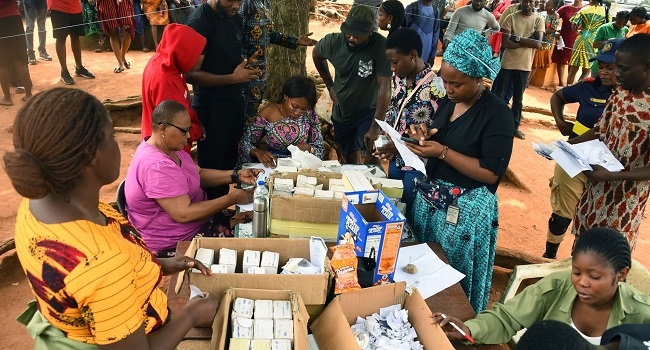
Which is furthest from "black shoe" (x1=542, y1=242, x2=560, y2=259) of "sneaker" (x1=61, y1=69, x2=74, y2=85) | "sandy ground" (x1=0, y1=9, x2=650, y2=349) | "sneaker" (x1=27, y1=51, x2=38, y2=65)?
"sneaker" (x1=27, y1=51, x2=38, y2=65)

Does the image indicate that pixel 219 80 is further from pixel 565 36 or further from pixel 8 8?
pixel 565 36

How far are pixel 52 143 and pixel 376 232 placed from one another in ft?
3.92

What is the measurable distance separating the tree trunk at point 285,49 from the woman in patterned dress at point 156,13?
4.76 metres

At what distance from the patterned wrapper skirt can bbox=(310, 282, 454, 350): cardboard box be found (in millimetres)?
736

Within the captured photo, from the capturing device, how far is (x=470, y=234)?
2.63 metres

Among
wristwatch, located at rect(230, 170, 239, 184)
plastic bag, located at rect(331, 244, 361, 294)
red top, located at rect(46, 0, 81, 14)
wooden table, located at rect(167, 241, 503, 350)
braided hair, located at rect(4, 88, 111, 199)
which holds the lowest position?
wooden table, located at rect(167, 241, 503, 350)

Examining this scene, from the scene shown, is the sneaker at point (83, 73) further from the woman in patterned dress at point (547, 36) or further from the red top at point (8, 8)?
the woman in patterned dress at point (547, 36)

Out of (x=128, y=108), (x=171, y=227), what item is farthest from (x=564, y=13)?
(x=171, y=227)

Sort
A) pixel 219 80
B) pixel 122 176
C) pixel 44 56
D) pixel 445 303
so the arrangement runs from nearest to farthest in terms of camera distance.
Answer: pixel 445 303 < pixel 219 80 < pixel 122 176 < pixel 44 56

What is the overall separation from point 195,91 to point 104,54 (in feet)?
23.1

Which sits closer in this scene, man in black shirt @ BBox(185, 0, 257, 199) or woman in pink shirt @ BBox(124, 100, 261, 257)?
woman in pink shirt @ BBox(124, 100, 261, 257)

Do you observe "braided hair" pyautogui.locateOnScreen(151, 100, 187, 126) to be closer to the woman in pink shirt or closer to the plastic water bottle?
the woman in pink shirt

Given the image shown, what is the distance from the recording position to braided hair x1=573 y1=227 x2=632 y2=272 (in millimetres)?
1892

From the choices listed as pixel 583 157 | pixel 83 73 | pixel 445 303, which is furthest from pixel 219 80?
pixel 83 73
